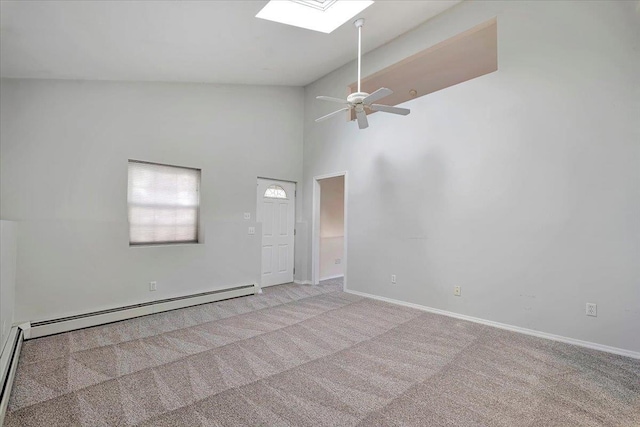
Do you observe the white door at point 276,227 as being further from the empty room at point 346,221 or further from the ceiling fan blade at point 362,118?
the ceiling fan blade at point 362,118

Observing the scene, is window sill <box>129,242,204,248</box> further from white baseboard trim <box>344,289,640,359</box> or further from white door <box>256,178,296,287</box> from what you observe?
white baseboard trim <box>344,289,640,359</box>

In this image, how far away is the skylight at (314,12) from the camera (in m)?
3.25

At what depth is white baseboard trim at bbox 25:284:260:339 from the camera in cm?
313

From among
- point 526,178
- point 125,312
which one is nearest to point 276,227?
point 125,312

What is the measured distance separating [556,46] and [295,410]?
424 cm

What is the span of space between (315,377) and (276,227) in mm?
3584

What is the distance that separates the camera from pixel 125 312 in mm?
3664

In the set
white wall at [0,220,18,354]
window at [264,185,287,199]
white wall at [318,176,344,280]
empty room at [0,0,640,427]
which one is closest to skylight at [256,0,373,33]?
empty room at [0,0,640,427]

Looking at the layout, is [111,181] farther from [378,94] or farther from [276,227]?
[378,94]

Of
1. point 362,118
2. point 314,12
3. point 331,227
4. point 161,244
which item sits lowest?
point 161,244

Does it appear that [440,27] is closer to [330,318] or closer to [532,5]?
[532,5]

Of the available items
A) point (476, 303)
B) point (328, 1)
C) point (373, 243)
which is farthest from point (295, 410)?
point (328, 1)

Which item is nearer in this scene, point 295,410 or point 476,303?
point 295,410

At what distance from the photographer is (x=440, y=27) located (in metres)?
4.04
